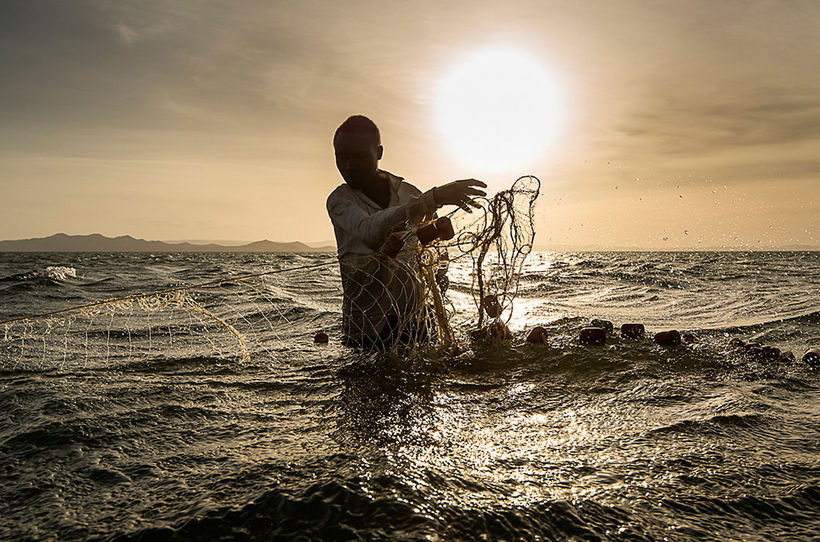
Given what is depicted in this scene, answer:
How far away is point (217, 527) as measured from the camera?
5.27ft

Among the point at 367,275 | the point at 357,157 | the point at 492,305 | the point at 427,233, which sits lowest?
the point at 492,305

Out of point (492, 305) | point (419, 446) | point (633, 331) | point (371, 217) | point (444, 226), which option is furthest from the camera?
point (633, 331)

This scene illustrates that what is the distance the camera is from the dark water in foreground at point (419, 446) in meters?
1.65

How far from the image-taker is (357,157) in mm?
4238

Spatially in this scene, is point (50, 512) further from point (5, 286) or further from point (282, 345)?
point (5, 286)

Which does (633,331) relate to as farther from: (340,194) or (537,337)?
(340,194)

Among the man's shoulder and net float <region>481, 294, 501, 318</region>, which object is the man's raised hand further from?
net float <region>481, 294, 501, 318</region>

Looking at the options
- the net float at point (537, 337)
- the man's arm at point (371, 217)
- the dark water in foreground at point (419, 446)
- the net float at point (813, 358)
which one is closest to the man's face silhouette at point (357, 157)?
the man's arm at point (371, 217)

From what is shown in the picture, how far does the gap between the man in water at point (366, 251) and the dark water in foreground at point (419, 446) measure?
14.4 inches

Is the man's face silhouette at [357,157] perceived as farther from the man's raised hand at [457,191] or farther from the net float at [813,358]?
the net float at [813,358]

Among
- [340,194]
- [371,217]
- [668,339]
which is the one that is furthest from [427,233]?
[668,339]

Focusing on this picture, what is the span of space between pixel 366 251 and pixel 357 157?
820 millimetres

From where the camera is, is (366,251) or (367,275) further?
(367,275)

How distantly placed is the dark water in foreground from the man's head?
1.64 meters
